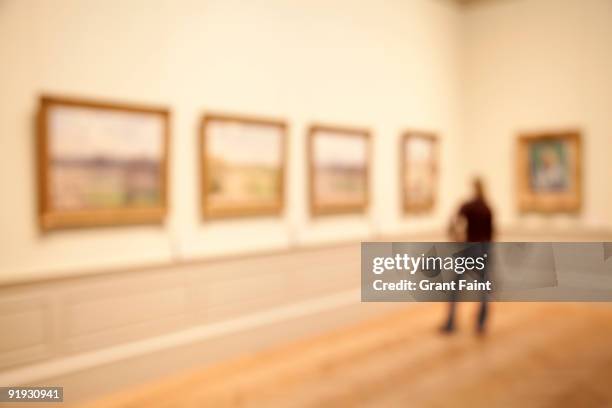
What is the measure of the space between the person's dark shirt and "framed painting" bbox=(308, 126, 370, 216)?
155 cm

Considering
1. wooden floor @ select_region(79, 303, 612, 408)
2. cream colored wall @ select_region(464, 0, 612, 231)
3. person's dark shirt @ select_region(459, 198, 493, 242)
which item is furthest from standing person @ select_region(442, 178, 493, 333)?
cream colored wall @ select_region(464, 0, 612, 231)

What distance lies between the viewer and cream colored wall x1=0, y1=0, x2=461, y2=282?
420 cm

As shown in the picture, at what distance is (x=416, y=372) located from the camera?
526 centimetres

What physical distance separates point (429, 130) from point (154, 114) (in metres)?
5.23

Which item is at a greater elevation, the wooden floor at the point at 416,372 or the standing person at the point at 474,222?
the standing person at the point at 474,222

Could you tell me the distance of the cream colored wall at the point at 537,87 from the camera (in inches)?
311

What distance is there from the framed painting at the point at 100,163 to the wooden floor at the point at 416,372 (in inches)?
70.0

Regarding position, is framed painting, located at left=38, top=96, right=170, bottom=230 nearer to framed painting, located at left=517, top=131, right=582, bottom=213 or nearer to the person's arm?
the person's arm

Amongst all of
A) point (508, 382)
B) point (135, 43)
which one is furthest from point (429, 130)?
point (135, 43)

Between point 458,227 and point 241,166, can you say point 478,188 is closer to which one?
point 458,227

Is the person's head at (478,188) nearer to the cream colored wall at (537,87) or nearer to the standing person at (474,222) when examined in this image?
the standing person at (474,222)

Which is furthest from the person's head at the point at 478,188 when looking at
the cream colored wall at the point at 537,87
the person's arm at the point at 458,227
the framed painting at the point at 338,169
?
the cream colored wall at the point at 537,87

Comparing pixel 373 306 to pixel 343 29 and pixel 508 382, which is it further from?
pixel 343 29

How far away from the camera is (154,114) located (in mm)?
4961
